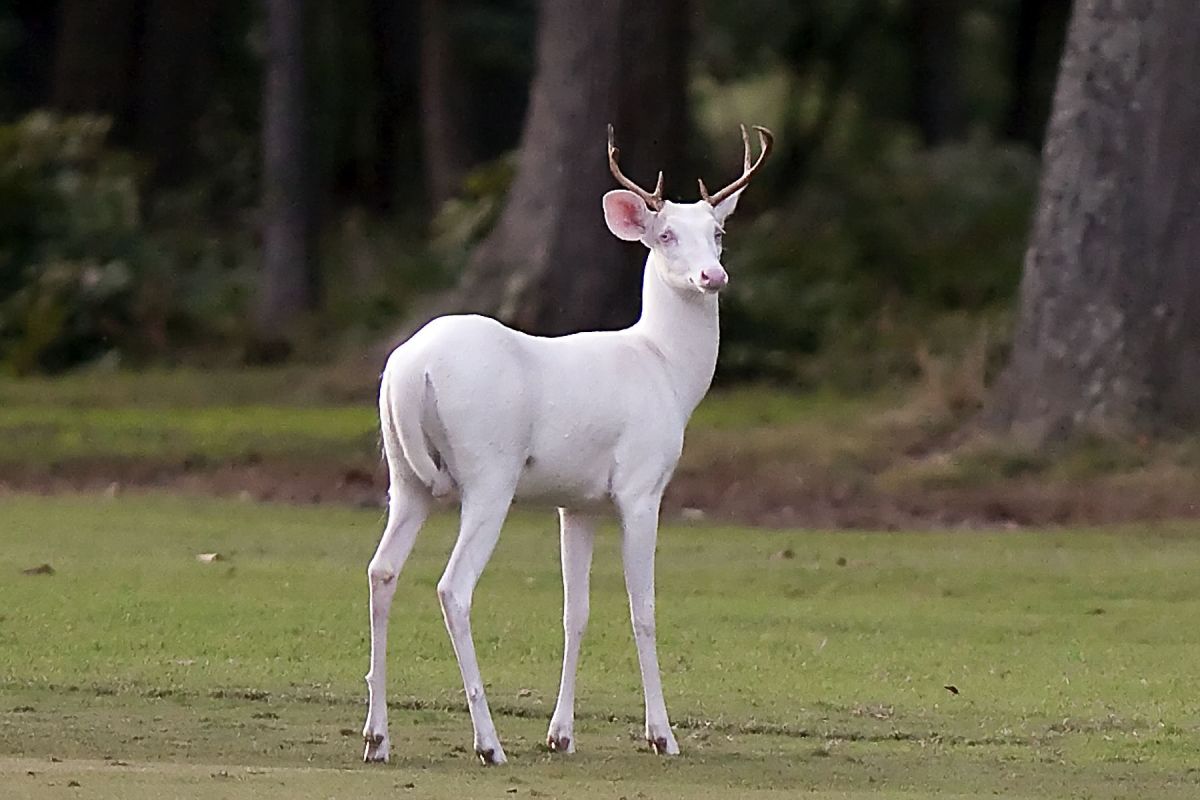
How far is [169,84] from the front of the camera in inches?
1726

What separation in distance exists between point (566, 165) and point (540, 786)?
16.3 metres

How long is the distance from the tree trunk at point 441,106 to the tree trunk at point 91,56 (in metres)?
4.87

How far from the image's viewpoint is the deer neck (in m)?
10.7

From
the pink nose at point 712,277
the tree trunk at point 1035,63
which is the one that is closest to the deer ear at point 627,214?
the pink nose at point 712,277

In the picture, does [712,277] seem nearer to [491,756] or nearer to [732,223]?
[491,756]

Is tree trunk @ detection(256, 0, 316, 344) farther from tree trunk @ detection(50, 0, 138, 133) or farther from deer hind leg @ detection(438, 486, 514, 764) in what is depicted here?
deer hind leg @ detection(438, 486, 514, 764)

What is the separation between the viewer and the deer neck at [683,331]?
420 inches

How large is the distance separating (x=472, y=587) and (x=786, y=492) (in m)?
10.7

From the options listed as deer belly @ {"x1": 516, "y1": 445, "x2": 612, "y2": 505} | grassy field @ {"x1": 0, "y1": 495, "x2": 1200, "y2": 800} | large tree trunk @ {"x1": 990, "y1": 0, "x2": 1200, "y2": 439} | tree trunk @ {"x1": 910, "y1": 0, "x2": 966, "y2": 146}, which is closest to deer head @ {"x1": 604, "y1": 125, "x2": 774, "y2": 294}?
deer belly @ {"x1": 516, "y1": 445, "x2": 612, "y2": 505}

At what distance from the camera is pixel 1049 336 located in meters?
20.5

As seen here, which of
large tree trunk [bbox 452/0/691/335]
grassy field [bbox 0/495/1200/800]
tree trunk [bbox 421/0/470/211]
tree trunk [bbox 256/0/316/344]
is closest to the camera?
grassy field [bbox 0/495/1200/800]

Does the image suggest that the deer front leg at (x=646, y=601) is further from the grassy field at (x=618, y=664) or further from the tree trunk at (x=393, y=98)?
the tree trunk at (x=393, y=98)

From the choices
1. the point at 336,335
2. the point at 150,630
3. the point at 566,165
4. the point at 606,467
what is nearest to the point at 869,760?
the point at 606,467

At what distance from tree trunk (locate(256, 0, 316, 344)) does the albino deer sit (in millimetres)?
20149
